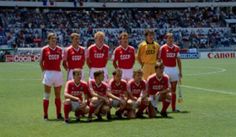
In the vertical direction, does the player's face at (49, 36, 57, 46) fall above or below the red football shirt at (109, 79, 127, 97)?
above

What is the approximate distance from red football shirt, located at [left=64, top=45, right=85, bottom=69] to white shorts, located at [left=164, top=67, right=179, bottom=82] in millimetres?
2398

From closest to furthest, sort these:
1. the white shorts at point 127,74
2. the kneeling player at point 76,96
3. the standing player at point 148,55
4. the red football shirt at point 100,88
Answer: the kneeling player at point 76,96, the red football shirt at point 100,88, the white shorts at point 127,74, the standing player at point 148,55

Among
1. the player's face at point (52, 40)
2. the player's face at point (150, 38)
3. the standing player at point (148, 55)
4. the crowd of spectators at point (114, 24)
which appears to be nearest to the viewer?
the player's face at point (52, 40)

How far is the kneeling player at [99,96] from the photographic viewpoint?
12266mm

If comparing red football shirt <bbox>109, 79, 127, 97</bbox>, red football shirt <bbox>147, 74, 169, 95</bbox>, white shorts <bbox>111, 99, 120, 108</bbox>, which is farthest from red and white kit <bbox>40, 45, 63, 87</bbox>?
red football shirt <bbox>147, 74, 169, 95</bbox>

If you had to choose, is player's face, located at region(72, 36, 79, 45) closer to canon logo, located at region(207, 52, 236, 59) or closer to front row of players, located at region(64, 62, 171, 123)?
front row of players, located at region(64, 62, 171, 123)

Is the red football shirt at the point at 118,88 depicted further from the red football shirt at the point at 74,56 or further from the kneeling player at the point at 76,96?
the red football shirt at the point at 74,56

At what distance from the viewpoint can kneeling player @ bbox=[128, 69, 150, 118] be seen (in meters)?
12.6

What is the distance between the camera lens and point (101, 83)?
12594mm

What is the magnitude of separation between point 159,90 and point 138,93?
512mm

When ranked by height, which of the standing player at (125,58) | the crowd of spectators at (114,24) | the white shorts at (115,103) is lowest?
the white shorts at (115,103)

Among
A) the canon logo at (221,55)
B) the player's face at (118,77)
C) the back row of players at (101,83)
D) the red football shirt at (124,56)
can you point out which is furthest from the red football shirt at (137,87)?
the canon logo at (221,55)

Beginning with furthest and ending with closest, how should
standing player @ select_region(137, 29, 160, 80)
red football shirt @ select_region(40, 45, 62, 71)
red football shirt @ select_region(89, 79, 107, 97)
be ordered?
standing player @ select_region(137, 29, 160, 80), red football shirt @ select_region(40, 45, 62, 71), red football shirt @ select_region(89, 79, 107, 97)

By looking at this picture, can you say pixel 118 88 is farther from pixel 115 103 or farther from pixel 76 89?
pixel 76 89
